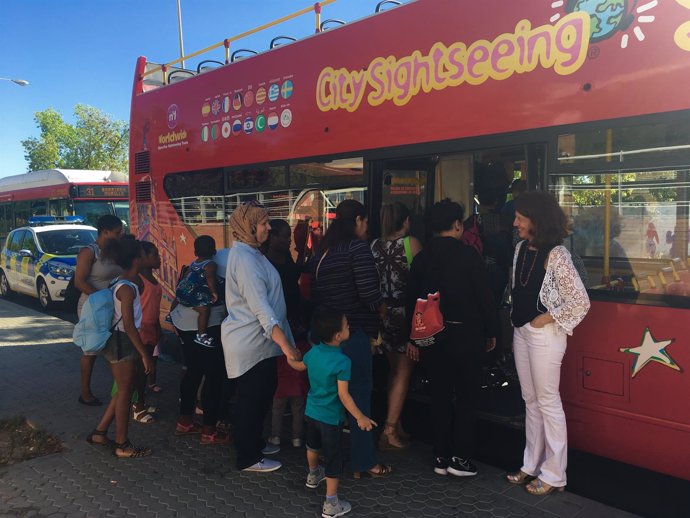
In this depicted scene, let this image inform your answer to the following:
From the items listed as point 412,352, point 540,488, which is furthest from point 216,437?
point 540,488

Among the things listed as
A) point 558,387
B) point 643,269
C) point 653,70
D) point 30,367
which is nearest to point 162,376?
point 30,367

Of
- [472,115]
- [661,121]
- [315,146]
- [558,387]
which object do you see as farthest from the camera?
[315,146]

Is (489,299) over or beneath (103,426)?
over

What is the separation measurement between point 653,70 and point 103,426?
4540 millimetres

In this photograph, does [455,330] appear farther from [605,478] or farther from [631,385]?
[605,478]

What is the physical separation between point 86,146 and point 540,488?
47.3 m

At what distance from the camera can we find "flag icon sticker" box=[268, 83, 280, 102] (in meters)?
5.24

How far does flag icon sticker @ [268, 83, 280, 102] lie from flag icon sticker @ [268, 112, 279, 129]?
0.46 ft

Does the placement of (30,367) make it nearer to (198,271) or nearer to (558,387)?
(198,271)

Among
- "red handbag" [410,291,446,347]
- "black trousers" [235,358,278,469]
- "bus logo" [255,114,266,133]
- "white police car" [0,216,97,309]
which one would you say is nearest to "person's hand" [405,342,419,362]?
"red handbag" [410,291,446,347]

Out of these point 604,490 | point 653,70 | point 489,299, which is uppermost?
point 653,70

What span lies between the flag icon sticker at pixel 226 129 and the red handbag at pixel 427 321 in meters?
3.21

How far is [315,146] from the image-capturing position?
4883 mm

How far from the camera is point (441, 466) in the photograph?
3832mm
